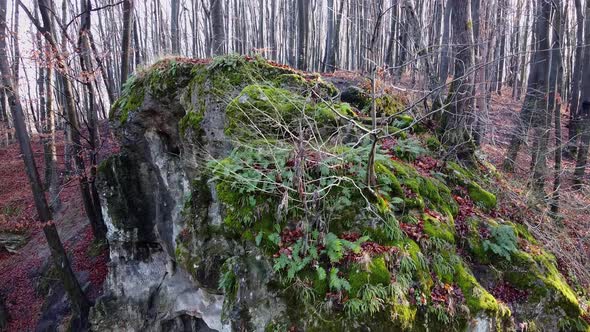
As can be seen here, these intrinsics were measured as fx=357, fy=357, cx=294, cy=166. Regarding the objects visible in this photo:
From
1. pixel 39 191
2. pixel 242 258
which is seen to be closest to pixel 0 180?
pixel 39 191

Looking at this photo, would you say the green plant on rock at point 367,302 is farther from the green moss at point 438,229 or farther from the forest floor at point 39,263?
the forest floor at point 39,263

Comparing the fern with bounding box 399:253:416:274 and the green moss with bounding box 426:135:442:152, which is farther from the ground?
the green moss with bounding box 426:135:442:152

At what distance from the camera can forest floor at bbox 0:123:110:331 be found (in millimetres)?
10312

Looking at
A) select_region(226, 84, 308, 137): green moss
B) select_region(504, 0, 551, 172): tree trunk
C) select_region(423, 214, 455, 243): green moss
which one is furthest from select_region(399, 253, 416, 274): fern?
select_region(504, 0, 551, 172): tree trunk

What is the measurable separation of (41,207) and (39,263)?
13.2 feet

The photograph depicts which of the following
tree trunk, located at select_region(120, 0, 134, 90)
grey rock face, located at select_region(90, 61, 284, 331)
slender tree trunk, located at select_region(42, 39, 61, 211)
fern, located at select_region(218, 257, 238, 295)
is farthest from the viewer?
slender tree trunk, located at select_region(42, 39, 61, 211)

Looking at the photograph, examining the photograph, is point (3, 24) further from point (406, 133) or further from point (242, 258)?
point (406, 133)

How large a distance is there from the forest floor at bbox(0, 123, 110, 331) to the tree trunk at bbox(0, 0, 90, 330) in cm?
67

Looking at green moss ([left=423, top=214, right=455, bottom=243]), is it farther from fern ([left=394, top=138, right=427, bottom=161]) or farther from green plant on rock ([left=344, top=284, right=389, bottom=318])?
fern ([left=394, top=138, right=427, bottom=161])

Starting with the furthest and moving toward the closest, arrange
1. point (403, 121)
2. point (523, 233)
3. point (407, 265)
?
point (403, 121)
point (523, 233)
point (407, 265)

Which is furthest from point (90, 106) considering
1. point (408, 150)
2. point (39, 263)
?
point (408, 150)

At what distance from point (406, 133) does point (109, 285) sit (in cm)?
830

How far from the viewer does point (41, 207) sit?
9086mm

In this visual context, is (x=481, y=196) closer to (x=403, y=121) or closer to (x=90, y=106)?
(x=403, y=121)
